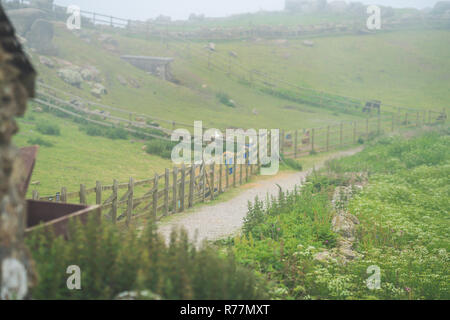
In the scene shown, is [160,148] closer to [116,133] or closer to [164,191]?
[116,133]

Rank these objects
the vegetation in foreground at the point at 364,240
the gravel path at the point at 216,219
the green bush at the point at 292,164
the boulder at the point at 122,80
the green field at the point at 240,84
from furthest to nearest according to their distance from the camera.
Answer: the boulder at the point at 122,80 < the green bush at the point at 292,164 < the green field at the point at 240,84 < the gravel path at the point at 216,219 < the vegetation in foreground at the point at 364,240

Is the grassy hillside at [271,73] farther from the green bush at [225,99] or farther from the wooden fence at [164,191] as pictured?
the wooden fence at [164,191]

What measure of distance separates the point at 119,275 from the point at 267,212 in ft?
23.1

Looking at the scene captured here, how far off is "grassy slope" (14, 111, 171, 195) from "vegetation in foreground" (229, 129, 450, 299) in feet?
21.5

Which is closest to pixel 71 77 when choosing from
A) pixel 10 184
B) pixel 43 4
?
pixel 43 4

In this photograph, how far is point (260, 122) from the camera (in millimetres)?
31250

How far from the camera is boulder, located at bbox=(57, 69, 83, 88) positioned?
29562mm

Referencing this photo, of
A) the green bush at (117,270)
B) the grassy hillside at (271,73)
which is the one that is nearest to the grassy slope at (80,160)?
the grassy hillside at (271,73)

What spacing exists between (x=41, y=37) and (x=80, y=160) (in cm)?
1982

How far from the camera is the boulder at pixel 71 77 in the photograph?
2956 centimetres

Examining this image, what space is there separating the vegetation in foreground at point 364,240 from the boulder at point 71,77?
2019cm
